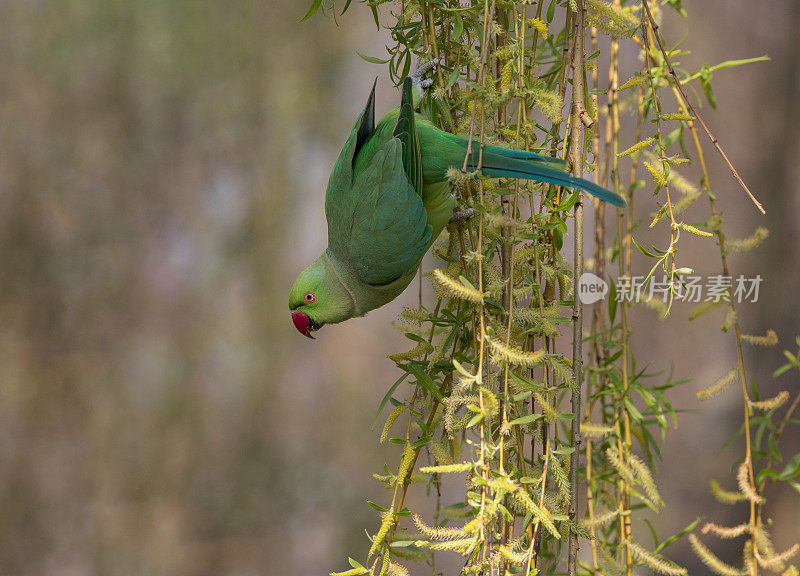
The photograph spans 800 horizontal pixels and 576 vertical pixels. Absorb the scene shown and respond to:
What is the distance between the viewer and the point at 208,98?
1668 millimetres

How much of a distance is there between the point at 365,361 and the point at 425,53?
45.8 inches

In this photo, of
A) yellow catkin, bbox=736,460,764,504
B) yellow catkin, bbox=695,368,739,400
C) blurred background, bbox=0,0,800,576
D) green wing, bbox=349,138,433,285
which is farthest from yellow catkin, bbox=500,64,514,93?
blurred background, bbox=0,0,800,576

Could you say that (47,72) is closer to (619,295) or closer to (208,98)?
(208,98)

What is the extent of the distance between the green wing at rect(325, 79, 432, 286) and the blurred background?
83cm

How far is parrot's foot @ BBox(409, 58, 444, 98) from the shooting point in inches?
27.2

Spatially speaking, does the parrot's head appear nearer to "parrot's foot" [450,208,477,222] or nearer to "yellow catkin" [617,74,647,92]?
"parrot's foot" [450,208,477,222]

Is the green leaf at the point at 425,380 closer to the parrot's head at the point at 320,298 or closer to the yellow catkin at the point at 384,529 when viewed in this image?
the yellow catkin at the point at 384,529

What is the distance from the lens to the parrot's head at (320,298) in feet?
3.05

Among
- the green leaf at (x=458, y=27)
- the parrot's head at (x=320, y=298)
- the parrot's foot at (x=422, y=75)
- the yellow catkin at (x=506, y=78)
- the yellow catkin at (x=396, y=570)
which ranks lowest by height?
the yellow catkin at (x=396, y=570)

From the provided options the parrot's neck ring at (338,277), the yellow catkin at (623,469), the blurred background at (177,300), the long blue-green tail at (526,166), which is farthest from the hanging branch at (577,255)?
the blurred background at (177,300)

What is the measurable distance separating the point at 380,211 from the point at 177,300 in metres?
1.06

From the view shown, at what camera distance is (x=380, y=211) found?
2.70 feet

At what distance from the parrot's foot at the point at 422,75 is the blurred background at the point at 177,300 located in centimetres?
94

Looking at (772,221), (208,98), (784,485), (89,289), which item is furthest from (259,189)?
(784,485)
